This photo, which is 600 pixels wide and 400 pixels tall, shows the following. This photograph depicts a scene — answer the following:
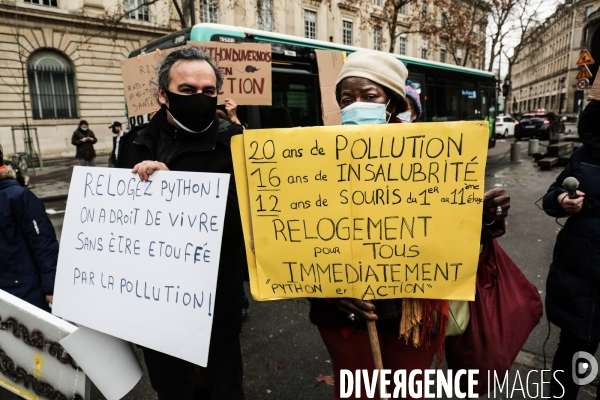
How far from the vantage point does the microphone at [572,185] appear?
190 cm

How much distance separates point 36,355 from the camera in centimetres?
186

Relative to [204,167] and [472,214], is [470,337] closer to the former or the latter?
[472,214]

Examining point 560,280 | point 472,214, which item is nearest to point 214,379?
point 472,214

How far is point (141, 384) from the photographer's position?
2.77m

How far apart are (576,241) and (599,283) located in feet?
0.72

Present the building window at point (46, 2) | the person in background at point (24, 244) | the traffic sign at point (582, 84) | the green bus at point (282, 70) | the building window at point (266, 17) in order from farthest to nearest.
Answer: the building window at point (266, 17)
the building window at point (46, 2)
the traffic sign at point (582, 84)
the green bus at point (282, 70)
the person in background at point (24, 244)

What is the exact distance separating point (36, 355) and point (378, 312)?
1538 mm

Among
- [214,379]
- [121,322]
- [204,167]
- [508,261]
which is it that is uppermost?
[204,167]

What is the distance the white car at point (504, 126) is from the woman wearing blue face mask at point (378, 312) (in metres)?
25.9

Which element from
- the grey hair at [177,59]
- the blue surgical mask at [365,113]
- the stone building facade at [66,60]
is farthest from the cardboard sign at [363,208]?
the stone building facade at [66,60]

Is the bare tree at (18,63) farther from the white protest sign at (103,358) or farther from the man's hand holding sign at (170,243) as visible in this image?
the white protest sign at (103,358)

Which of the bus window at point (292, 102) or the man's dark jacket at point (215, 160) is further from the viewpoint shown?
the bus window at point (292, 102)

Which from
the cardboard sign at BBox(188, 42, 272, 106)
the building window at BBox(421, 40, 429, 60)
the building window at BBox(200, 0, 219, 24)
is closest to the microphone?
the cardboard sign at BBox(188, 42, 272, 106)

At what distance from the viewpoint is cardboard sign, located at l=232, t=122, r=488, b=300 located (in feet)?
4.37
